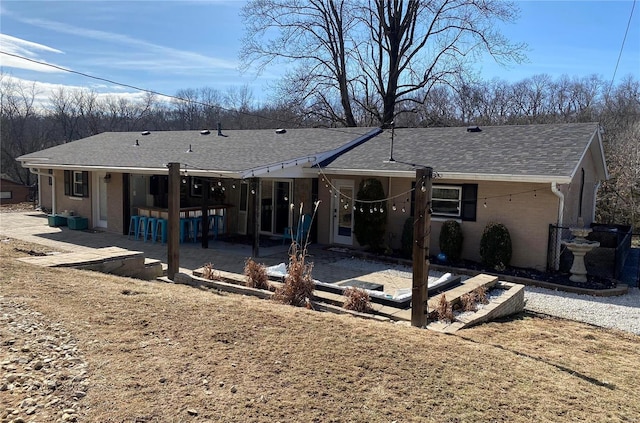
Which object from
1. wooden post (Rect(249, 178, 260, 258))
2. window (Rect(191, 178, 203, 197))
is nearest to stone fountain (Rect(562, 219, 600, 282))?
wooden post (Rect(249, 178, 260, 258))

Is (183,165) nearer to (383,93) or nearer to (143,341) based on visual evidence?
(143,341)

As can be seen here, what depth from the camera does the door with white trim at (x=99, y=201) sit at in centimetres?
1675

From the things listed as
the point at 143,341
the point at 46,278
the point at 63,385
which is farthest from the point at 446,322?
the point at 46,278

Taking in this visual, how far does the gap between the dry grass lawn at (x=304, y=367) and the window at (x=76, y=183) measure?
11896 mm

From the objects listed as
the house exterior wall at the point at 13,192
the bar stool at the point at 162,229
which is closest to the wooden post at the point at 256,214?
the bar stool at the point at 162,229

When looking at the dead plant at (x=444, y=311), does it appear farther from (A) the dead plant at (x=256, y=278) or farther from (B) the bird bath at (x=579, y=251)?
(B) the bird bath at (x=579, y=251)

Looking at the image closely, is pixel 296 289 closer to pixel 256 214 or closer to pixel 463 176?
pixel 256 214

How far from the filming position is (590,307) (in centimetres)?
849

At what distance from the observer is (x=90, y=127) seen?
44.2 m

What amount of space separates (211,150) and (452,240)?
831cm

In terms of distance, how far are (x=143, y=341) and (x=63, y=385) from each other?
0.96 metres

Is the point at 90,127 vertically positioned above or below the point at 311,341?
above

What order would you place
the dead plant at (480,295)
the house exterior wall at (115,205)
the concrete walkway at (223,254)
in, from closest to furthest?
1. the dead plant at (480,295)
2. the concrete walkway at (223,254)
3. the house exterior wall at (115,205)

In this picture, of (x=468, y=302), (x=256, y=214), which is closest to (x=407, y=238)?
(x=256, y=214)
